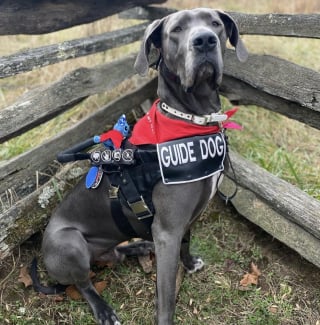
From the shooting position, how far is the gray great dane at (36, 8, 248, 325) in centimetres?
252

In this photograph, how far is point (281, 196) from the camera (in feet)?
10.7

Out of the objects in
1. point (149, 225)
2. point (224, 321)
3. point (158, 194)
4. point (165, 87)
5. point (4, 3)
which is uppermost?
point (4, 3)

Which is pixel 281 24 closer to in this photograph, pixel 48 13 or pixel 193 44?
pixel 193 44

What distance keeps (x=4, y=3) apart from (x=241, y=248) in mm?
2418

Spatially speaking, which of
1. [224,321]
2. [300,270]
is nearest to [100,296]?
[224,321]

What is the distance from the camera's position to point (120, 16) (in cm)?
474

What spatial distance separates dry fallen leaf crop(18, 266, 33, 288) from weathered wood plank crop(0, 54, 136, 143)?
0.92m

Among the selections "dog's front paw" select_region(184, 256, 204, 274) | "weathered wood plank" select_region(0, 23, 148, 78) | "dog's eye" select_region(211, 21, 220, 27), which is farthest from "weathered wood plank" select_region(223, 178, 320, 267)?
"weathered wood plank" select_region(0, 23, 148, 78)

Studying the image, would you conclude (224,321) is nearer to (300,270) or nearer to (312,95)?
(300,270)

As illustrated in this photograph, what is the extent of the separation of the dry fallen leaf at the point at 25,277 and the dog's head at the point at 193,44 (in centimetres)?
164

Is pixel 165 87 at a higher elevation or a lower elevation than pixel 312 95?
higher

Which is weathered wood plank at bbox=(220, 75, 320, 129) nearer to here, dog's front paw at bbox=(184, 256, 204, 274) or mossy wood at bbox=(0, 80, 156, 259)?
mossy wood at bbox=(0, 80, 156, 259)

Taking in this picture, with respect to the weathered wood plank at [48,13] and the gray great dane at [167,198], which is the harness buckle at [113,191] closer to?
the gray great dane at [167,198]

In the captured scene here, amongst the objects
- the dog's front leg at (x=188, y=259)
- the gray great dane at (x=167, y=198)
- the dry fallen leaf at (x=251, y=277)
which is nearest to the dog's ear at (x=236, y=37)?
the gray great dane at (x=167, y=198)
